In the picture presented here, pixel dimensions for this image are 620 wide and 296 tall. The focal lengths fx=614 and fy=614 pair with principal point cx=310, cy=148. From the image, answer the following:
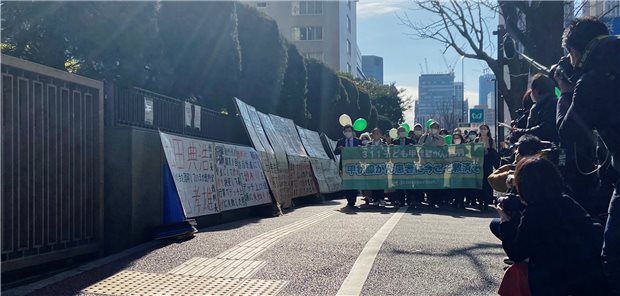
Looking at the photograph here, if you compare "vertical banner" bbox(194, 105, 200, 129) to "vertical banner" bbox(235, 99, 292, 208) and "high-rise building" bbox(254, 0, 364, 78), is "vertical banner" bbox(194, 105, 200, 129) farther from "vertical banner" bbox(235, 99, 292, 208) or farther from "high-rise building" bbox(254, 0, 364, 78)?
"high-rise building" bbox(254, 0, 364, 78)

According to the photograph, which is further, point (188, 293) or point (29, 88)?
point (29, 88)

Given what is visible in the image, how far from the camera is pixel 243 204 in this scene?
10555mm

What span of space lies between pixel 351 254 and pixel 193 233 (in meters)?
2.21

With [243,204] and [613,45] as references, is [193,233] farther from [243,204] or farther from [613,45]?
[613,45]

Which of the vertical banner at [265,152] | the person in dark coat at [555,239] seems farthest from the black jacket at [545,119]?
the vertical banner at [265,152]

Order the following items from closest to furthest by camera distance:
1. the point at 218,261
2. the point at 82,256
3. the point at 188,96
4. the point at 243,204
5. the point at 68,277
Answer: the point at 68,277 → the point at 218,261 → the point at 82,256 → the point at 243,204 → the point at 188,96

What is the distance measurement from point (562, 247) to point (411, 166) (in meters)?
Answer: 9.95

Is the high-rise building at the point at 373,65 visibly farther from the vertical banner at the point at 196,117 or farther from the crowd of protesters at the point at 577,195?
the crowd of protesters at the point at 577,195

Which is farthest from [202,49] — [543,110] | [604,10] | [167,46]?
[604,10]

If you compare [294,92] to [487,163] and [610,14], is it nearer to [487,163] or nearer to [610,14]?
[610,14]

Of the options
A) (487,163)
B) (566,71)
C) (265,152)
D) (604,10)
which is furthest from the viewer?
(604,10)

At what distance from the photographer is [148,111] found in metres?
8.52

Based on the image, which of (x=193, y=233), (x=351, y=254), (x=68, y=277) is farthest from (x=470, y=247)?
(x=68, y=277)

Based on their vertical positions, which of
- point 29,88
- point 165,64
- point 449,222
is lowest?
point 449,222
